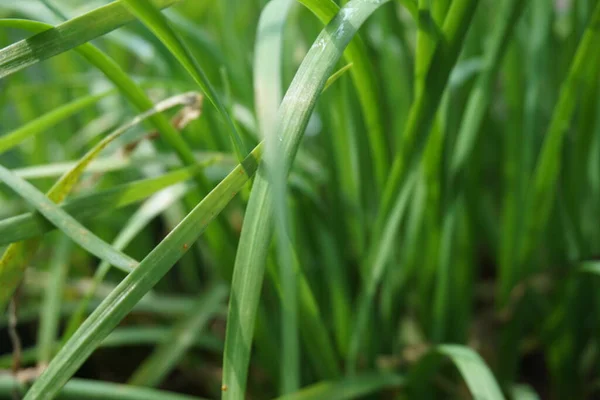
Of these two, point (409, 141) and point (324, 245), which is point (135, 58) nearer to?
point (324, 245)

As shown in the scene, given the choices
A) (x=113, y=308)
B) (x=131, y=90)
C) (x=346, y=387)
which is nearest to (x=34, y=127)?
(x=131, y=90)

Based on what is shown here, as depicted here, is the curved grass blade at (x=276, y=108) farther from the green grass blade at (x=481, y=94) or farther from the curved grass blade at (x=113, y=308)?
the green grass blade at (x=481, y=94)

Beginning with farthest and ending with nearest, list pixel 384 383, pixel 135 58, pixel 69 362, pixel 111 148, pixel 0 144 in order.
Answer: pixel 135 58 → pixel 111 148 → pixel 384 383 → pixel 0 144 → pixel 69 362

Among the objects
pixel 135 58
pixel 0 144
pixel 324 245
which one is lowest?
pixel 324 245

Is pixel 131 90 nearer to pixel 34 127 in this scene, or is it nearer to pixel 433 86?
pixel 34 127

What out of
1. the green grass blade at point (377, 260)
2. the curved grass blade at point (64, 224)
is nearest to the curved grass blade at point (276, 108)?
the curved grass blade at point (64, 224)

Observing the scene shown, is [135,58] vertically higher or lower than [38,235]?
higher

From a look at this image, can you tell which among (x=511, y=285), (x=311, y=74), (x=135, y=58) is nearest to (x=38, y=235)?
(x=311, y=74)
